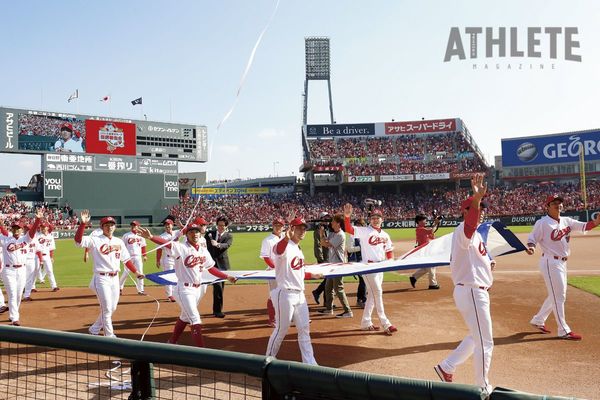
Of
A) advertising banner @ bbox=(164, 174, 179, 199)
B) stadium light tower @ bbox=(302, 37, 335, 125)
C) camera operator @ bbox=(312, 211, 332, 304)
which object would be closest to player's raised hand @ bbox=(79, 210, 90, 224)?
camera operator @ bbox=(312, 211, 332, 304)

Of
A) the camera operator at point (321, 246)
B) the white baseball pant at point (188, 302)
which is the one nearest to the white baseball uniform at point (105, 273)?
the white baseball pant at point (188, 302)

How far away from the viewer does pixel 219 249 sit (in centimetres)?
1008

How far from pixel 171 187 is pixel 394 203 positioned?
1031 inches

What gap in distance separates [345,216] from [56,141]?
43.7 metres

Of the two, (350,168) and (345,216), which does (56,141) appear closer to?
(350,168)

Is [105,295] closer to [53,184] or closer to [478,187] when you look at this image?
[478,187]

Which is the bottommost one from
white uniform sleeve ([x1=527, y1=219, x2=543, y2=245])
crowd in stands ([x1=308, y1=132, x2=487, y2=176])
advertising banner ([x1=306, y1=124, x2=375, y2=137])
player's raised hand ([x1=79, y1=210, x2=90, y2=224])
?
white uniform sleeve ([x1=527, y1=219, x2=543, y2=245])

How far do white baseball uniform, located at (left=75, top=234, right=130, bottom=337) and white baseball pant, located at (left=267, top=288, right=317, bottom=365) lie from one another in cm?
300

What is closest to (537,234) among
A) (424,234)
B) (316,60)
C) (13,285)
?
(424,234)

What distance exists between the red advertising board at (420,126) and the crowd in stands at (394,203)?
10437 millimetres

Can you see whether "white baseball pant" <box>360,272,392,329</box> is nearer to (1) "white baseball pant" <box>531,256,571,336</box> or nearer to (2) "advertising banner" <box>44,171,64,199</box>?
(1) "white baseball pant" <box>531,256,571,336</box>

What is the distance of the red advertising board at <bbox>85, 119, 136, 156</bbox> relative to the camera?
45625 mm

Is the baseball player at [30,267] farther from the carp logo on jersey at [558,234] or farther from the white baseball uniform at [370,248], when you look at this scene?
the carp logo on jersey at [558,234]

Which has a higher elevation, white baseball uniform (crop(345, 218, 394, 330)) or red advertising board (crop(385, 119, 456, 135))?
red advertising board (crop(385, 119, 456, 135))
